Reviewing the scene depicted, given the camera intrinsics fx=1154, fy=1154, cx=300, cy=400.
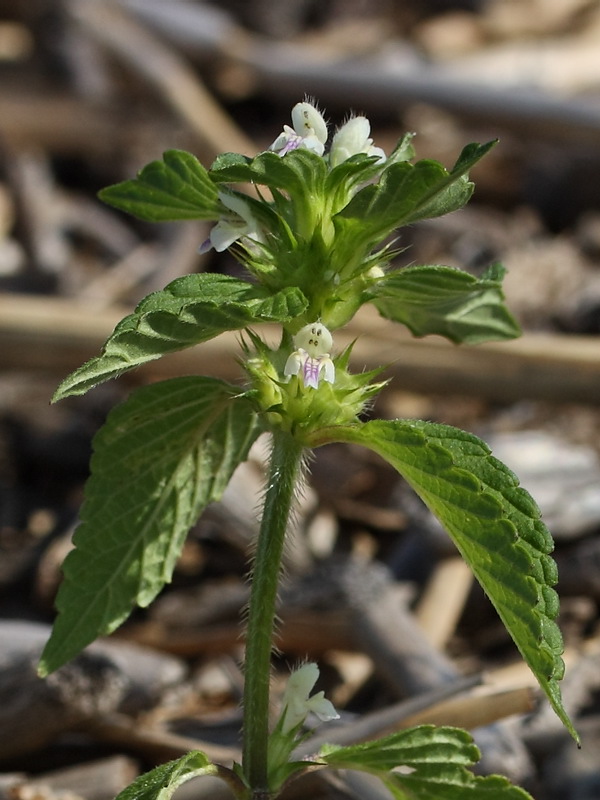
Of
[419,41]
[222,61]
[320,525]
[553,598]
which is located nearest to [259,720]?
[553,598]

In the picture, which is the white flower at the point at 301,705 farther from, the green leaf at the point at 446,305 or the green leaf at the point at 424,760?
the green leaf at the point at 446,305

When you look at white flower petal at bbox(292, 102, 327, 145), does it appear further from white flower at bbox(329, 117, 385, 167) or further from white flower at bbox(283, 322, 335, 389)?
white flower at bbox(283, 322, 335, 389)

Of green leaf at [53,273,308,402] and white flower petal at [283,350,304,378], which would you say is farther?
white flower petal at [283,350,304,378]

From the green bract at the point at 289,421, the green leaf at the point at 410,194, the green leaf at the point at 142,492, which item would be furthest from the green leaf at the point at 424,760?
the green leaf at the point at 410,194

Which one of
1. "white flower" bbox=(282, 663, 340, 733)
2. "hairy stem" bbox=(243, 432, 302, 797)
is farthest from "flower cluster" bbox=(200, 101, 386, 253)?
"white flower" bbox=(282, 663, 340, 733)

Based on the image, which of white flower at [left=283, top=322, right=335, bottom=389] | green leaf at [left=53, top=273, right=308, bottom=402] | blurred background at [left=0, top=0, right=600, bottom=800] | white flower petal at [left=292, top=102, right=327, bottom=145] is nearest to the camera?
green leaf at [left=53, top=273, right=308, bottom=402]

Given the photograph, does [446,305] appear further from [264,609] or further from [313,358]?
[264,609]
